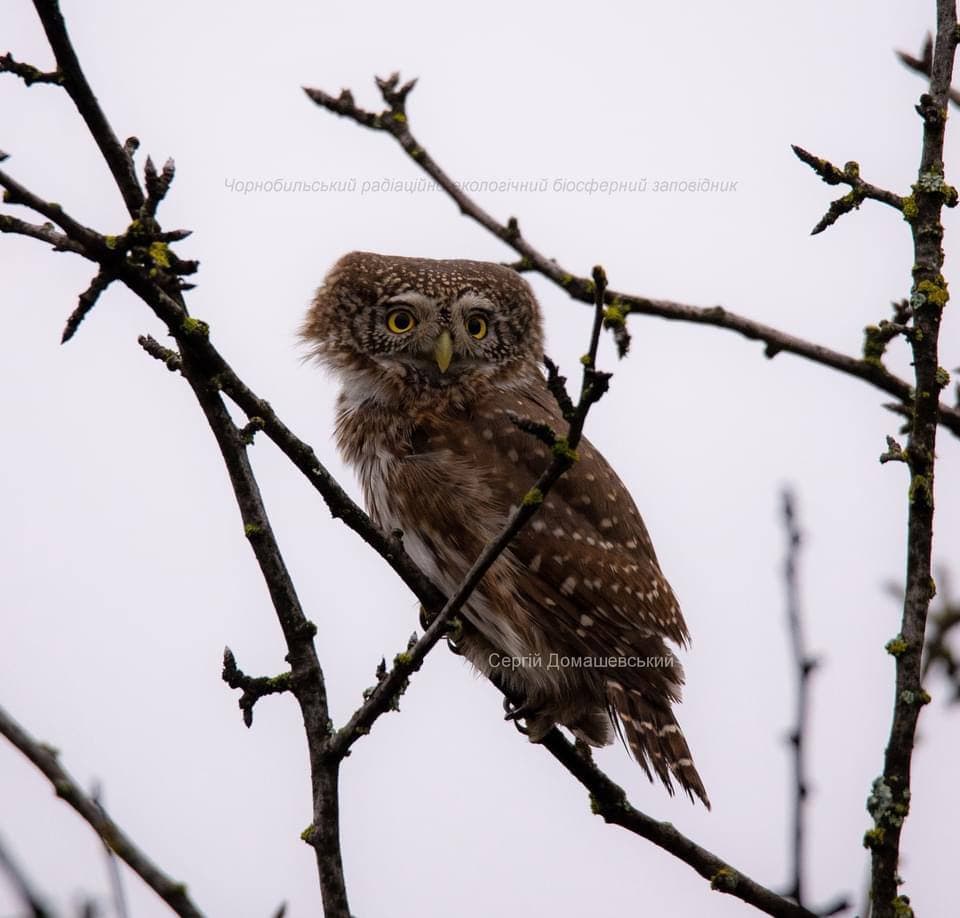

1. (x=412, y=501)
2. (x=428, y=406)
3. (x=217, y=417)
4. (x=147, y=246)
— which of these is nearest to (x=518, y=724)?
(x=412, y=501)

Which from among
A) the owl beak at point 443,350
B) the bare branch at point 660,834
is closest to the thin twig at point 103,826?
the bare branch at point 660,834

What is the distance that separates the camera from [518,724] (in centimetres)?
516

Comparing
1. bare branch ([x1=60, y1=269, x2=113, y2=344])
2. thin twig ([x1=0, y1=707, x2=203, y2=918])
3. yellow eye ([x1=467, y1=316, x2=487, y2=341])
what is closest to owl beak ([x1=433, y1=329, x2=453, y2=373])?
yellow eye ([x1=467, y1=316, x2=487, y2=341])

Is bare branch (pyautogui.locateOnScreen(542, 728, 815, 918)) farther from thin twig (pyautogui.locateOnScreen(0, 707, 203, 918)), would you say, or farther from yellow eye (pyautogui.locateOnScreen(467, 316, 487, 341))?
yellow eye (pyautogui.locateOnScreen(467, 316, 487, 341))

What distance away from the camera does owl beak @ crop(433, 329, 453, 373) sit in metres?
5.92

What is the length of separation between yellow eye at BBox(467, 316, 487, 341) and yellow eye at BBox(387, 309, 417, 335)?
0.27 m

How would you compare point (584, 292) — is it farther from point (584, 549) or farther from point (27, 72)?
point (27, 72)

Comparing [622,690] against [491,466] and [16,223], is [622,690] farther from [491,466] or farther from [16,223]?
[16,223]

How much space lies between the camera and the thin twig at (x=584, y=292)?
4691 millimetres

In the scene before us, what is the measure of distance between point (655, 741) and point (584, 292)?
170 cm

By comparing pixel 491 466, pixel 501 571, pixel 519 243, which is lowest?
pixel 501 571

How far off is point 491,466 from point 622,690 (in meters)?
1.08

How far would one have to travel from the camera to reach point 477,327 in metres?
6.32

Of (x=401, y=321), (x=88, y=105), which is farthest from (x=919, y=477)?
(x=401, y=321)
